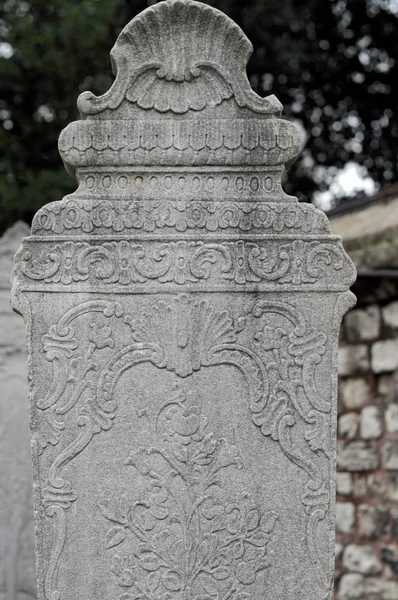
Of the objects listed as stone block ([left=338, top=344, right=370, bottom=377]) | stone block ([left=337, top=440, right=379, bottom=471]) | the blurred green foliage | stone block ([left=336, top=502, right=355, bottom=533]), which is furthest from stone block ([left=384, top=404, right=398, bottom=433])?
the blurred green foliage

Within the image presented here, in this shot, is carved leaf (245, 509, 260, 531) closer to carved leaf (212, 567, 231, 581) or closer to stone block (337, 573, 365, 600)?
carved leaf (212, 567, 231, 581)

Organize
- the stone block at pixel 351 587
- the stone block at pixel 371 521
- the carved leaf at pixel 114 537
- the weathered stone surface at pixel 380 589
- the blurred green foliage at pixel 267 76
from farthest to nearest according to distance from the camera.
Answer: the blurred green foliage at pixel 267 76 → the stone block at pixel 351 587 → the stone block at pixel 371 521 → the weathered stone surface at pixel 380 589 → the carved leaf at pixel 114 537

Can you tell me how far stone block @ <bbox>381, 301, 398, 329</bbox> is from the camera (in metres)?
5.54

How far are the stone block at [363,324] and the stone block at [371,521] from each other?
0.97 meters

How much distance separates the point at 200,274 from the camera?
2871 millimetres

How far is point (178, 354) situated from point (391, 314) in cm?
293

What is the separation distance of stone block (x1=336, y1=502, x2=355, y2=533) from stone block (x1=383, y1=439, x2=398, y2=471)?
16.5 inches

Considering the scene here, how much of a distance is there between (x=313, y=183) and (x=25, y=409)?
7.03 meters

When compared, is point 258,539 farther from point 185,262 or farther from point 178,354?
point 185,262

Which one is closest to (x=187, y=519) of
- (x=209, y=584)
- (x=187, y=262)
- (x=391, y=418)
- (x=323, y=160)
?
(x=209, y=584)

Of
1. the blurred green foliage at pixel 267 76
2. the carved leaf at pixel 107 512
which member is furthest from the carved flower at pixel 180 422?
the blurred green foliage at pixel 267 76

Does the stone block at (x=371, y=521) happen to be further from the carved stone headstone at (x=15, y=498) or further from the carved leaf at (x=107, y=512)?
the carved leaf at (x=107, y=512)

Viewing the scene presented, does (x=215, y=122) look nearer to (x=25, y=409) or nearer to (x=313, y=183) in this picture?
(x=25, y=409)

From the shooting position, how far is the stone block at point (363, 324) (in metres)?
5.70
